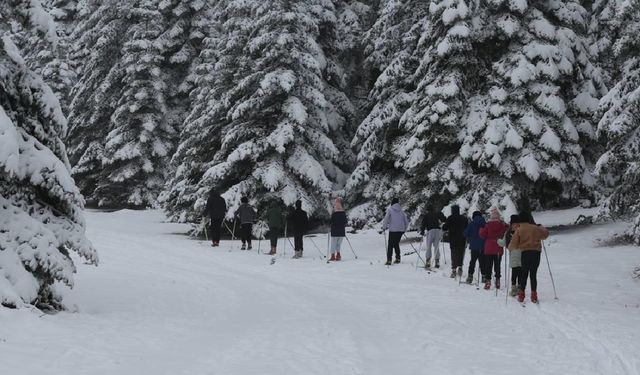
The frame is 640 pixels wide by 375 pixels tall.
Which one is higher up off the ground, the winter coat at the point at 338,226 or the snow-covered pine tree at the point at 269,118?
the snow-covered pine tree at the point at 269,118

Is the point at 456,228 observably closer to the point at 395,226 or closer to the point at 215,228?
the point at 395,226

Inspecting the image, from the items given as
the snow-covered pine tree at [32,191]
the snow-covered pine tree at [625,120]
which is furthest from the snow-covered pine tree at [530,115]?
the snow-covered pine tree at [32,191]

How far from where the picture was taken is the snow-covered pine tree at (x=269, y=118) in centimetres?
2138

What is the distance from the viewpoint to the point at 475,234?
45.6 ft

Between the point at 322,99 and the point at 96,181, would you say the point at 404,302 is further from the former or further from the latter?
the point at 96,181

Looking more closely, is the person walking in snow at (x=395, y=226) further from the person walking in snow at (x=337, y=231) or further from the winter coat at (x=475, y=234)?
the winter coat at (x=475, y=234)

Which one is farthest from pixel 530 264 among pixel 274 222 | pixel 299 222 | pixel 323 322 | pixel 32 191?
pixel 274 222

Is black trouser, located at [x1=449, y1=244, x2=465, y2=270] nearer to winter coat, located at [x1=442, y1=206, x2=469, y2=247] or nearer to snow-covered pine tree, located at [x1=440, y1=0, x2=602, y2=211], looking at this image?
winter coat, located at [x1=442, y1=206, x2=469, y2=247]

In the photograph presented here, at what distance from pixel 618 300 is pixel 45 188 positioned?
33.4ft

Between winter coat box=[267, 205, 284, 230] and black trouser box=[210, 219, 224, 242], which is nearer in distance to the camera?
winter coat box=[267, 205, 284, 230]

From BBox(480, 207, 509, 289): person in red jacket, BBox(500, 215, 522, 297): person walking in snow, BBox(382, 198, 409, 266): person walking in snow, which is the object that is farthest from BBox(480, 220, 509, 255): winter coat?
BBox(382, 198, 409, 266): person walking in snow

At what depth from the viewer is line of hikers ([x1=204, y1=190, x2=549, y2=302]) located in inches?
457

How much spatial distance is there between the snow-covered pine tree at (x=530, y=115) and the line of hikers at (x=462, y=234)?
89.4 inches

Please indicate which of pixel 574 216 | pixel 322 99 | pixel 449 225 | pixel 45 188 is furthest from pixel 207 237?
pixel 45 188
